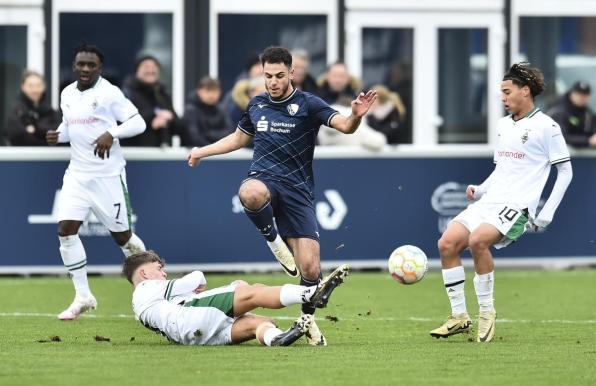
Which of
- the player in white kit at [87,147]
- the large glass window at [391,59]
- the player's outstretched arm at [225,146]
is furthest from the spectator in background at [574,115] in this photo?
the player's outstretched arm at [225,146]

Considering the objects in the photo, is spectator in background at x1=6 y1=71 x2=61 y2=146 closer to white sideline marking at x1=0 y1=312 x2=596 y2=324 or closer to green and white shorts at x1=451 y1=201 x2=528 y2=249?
white sideline marking at x1=0 y1=312 x2=596 y2=324

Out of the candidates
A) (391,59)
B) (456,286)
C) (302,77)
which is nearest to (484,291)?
(456,286)

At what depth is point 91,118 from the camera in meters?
14.4

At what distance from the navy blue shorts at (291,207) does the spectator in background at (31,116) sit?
7167 mm

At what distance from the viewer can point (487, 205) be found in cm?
1216

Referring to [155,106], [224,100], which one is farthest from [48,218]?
[224,100]

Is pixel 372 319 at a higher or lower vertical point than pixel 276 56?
lower

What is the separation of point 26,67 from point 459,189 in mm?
6449

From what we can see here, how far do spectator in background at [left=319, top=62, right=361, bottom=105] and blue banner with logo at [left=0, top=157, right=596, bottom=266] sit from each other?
3.62 ft

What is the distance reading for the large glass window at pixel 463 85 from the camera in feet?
75.8

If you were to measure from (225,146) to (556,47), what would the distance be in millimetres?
11876

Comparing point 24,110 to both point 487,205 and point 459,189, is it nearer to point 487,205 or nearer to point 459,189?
point 459,189

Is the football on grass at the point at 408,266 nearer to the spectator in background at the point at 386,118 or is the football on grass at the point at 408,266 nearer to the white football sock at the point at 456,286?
the white football sock at the point at 456,286

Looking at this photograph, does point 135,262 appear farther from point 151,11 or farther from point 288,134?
point 151,11
